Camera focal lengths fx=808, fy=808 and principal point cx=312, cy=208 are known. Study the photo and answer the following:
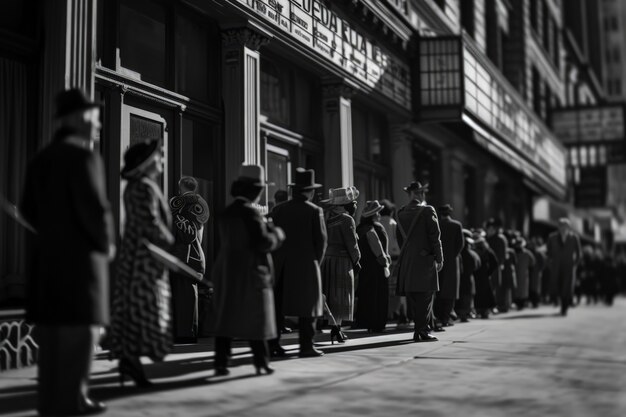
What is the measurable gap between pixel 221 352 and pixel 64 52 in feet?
12.0

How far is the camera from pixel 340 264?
34.3 ft

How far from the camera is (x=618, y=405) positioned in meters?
6.07

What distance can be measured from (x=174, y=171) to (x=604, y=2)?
371ft

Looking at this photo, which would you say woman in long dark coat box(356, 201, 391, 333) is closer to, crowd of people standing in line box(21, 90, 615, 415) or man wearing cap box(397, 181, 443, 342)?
crowd of people standing in line box(21, 90, 615, 415)

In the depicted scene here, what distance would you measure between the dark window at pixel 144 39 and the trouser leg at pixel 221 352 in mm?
→ 4528

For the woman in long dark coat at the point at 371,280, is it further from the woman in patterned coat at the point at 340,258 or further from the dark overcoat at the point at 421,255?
the woman in patterned coat at the point at 340,258

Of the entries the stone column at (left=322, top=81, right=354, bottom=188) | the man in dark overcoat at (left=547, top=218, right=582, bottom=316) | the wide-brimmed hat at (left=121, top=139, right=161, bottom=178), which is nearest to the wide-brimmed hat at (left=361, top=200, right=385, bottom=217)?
the stone column at (left=322, top=81, right=354, bottom=188)

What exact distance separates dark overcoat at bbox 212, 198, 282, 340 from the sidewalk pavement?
0.48m

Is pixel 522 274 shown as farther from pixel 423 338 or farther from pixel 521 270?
pixel 423 338

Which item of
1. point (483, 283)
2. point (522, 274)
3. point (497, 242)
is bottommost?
point (483, 283)

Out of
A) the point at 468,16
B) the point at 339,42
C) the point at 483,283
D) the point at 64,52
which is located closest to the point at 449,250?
the point at 483,283

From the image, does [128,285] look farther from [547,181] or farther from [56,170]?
[547,181]

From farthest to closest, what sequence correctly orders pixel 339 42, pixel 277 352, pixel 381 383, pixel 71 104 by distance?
pixel 339 42 → pixel 277 352 → pixel 381 383 → pixel 71 104

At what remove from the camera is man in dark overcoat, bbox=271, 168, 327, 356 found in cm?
849
